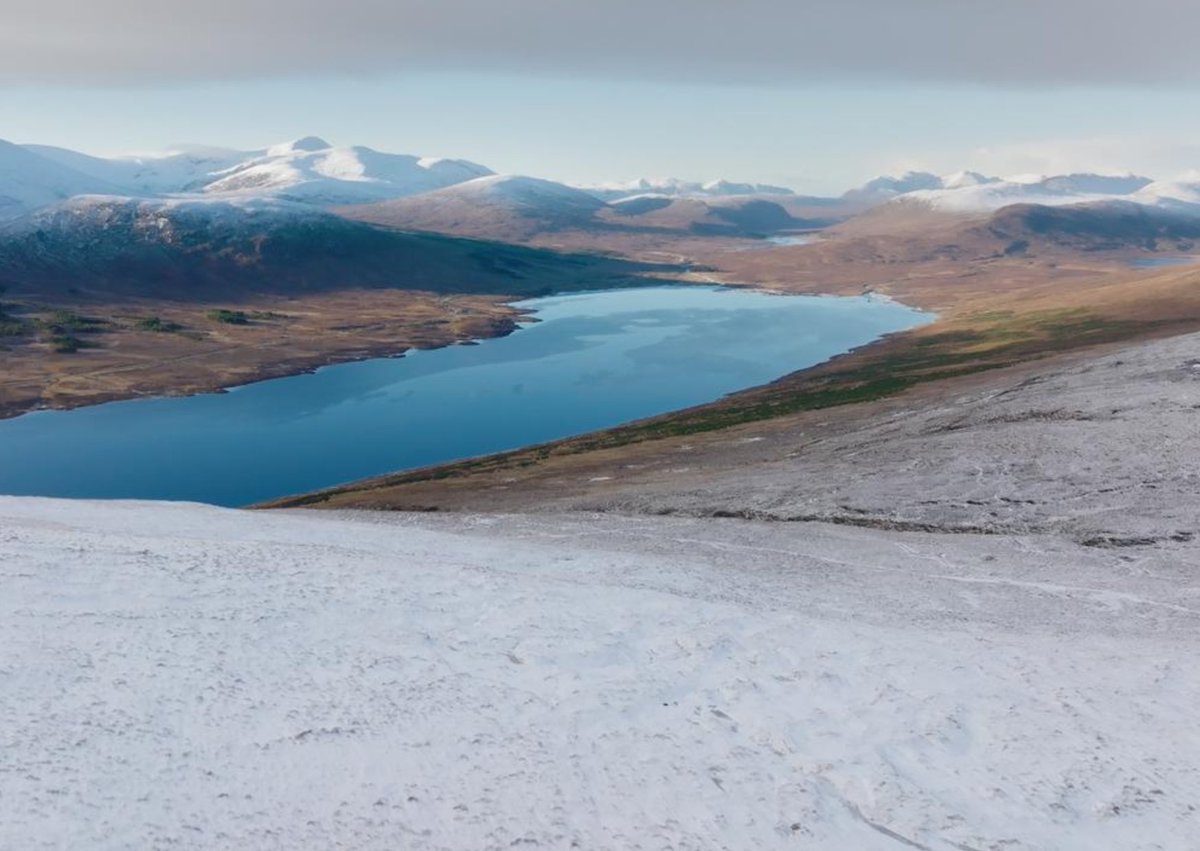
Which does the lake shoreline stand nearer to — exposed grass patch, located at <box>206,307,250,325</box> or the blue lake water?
the blue lake water

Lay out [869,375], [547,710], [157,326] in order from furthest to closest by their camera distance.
Answer: 1. [157,326]
2. [869,375]
3. [547,710]

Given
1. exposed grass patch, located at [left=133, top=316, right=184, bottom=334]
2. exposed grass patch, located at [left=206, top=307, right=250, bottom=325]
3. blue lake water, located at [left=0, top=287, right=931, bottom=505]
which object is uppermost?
exposed grass patch, located at [left=206, top=307, right=250, bottom=325]

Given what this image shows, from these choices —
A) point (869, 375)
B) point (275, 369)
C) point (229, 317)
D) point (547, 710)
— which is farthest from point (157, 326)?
point (547, 710)

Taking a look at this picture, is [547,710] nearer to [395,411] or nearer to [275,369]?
[395,411]

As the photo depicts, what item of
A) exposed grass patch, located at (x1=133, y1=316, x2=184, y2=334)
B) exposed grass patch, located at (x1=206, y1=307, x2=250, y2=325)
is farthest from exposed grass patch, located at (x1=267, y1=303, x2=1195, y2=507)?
exposed grass patch, located at (x1=206, y1=307, x2=250, y2=325)

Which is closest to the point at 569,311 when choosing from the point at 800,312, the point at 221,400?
the point at 800,312

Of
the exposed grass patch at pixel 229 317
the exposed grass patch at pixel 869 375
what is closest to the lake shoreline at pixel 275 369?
the exposed grass patch at pixel 229 317

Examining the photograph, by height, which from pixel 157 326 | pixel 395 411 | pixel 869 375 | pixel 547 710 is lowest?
pixel 395 411
